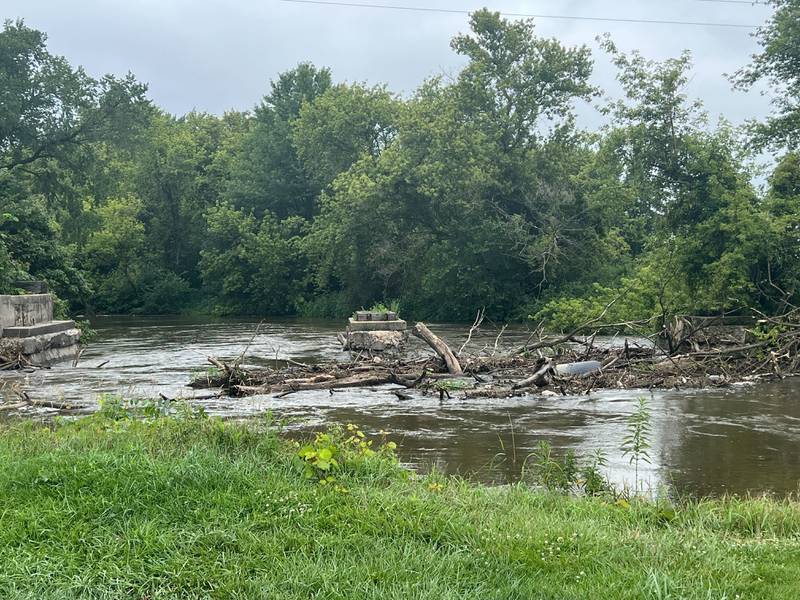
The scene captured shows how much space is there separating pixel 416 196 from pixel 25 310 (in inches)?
946

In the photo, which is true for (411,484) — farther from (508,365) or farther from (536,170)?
(536,170)

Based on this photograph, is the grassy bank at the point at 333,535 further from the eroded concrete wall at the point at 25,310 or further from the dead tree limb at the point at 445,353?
the eroded concrete wall at the point at 25,310

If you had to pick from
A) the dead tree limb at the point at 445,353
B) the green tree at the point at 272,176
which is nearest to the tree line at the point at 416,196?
the green tree at the point at 272,176

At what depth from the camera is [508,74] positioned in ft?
129

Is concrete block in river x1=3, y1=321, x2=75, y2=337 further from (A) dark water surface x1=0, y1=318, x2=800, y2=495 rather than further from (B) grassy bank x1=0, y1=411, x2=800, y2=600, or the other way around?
(B) grassy bank x1=0, y1=411, x2=800, y2=600

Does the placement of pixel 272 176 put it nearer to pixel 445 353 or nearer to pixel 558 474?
pixel 445 353

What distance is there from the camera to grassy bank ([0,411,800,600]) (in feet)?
13.5

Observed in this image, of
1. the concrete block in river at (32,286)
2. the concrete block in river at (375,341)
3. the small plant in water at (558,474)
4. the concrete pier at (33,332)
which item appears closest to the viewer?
the small plant in water at (558,474)

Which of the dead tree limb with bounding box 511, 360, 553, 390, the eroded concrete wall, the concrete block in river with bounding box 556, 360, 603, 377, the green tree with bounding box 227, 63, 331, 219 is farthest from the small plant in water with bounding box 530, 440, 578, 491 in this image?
the green tree with bounding box 227, 63, 331, 219

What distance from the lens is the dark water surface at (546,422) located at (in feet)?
28.5

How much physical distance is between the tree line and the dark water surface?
18.2ft

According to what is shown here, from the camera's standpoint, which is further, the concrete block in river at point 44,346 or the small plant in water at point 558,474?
the concrete block in river at point 44,346

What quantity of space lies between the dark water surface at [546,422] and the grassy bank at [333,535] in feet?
8.26

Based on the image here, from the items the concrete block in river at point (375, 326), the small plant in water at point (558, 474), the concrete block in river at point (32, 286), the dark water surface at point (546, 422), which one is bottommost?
the dark water surface at point (546, 422)
